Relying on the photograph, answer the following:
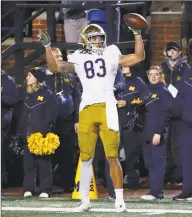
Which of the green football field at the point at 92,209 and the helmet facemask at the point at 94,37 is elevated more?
the helmet facemask at the point at 94,37

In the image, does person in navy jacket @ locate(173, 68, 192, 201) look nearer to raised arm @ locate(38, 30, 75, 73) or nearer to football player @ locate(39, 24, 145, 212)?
football player @ locate(39, 24, 145, 212)

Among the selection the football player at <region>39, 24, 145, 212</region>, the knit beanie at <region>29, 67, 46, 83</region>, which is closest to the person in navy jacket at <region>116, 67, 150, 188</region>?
the knit beanie at <region>29, 67, 46, 83</region>

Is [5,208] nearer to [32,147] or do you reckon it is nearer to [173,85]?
[32,147]

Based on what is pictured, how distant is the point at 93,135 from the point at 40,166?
2.44m

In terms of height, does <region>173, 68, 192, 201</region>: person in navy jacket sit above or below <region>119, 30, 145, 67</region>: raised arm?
below

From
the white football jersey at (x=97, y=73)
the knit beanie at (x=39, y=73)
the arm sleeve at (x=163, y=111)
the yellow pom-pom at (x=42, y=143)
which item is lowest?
the yellow pom-pom at (x=42, y=143)

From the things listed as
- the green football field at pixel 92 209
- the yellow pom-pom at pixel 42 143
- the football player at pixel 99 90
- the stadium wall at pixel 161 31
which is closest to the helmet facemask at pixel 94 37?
the football player at pixel 99 90

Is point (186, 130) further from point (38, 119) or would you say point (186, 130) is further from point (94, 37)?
point (94, 37)

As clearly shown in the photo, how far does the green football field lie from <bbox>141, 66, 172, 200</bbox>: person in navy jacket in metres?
0.24

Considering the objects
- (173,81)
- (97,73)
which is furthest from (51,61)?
(173,81)

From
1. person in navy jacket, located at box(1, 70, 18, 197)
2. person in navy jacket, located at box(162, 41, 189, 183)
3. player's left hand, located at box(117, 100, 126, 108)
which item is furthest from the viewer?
person in navy jacket, located at box(162, 41, 189, 183)

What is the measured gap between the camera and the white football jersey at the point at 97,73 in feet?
35.1

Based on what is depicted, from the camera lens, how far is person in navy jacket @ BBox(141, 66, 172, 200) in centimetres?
1256

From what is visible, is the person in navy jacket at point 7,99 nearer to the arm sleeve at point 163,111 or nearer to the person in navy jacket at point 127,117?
the person in navy jacket at point 127,117
